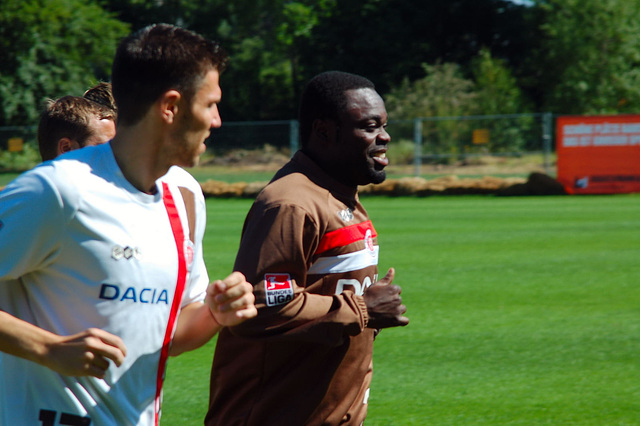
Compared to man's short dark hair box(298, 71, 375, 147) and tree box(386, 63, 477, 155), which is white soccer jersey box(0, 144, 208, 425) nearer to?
man's short dark hair box(298, 71, 375, 147)

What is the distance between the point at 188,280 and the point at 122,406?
0.45 m

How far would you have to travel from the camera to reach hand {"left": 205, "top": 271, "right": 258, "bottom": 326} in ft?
8.23

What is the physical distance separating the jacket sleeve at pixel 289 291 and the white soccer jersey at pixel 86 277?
0.53 m

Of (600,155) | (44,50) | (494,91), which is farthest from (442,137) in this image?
(44,50)

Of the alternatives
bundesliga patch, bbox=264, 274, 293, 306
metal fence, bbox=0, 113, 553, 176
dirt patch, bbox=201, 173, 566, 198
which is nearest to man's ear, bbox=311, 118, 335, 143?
bundesliga patch, bbox=264, 274, 293, 306

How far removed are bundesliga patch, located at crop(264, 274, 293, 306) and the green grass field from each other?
2.52 m

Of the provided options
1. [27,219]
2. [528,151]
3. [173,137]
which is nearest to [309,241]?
[173,137]

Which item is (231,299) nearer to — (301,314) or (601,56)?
(301,314)

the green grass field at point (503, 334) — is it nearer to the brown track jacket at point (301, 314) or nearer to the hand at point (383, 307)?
the brown track jacket at point (301, 314)

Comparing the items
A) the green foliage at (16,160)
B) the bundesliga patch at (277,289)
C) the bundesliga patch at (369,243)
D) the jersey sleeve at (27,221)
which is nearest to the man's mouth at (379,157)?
the bundesliga patch at (369,243)

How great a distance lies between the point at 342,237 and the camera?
334 centimetres

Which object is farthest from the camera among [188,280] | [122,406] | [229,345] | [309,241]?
[229,345]

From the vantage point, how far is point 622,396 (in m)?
5.84

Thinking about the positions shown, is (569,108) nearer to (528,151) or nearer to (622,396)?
(528,151)
